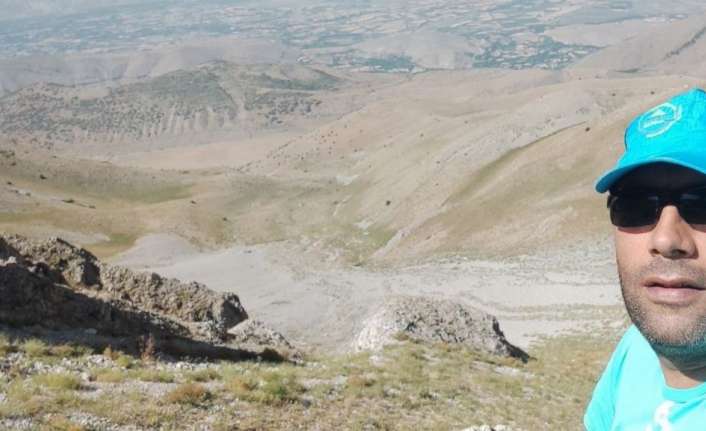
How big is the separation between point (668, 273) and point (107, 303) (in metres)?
18.0

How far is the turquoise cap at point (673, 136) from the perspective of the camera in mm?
2932

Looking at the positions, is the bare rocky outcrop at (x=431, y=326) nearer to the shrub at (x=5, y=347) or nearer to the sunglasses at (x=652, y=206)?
the shrub at (x=5, y=347)

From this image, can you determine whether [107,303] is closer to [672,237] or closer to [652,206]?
[652,206]

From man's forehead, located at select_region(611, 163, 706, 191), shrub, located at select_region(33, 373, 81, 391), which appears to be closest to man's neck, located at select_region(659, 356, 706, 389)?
man's forehead, located at select_region(611, 163, 706, 191)

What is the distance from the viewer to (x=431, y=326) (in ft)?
81.2

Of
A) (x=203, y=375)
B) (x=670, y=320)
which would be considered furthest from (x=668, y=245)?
(x=203, y=375)

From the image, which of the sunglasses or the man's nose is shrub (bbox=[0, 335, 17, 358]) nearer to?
the sunglasses

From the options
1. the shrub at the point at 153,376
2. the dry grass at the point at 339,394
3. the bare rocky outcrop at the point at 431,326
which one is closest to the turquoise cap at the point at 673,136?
the dry grass at the point at 339,394

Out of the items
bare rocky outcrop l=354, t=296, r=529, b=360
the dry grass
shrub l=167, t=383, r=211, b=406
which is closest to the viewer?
the dry grass

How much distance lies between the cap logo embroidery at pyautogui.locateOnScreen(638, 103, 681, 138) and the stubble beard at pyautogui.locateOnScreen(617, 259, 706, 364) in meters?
0.59

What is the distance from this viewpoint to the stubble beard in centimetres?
288

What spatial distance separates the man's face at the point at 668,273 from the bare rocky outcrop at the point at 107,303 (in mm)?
15294

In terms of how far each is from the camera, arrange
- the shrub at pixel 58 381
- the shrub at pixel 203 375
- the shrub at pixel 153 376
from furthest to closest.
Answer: the shrub at pixel 203 375 → the shrub at pixel 153 376 → the shrub at pixel 58 381

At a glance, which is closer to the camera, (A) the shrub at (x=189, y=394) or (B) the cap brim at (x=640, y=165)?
(B) the cap brim at (x=640, y=165)
